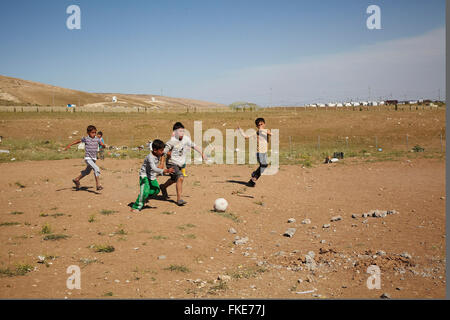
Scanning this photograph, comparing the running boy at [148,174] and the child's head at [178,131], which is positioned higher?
the child's head at [178,131]

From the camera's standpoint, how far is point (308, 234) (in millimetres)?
7539

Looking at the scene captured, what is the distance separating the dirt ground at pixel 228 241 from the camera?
4887 millimetres

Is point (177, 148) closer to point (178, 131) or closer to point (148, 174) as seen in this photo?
point (178, 131)

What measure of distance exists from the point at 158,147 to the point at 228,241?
112 inches

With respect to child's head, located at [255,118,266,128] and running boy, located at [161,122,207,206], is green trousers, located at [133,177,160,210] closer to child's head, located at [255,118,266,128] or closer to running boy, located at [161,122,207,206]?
running boy, located at [161,122,207,206]

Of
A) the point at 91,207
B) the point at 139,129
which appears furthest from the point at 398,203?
the point at 139,129

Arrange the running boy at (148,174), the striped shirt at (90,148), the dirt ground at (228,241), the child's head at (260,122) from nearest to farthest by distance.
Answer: the dirt ground at (228,241) → the running boy at (148,174) → the striped shirt at (90,148) → the child's head at (260,122)

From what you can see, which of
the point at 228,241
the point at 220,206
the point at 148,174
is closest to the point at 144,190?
the point at 148,174

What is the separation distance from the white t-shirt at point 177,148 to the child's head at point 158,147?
37cm

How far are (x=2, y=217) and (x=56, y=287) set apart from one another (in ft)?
14.2

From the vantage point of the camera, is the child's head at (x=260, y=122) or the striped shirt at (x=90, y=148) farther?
the child's head at (x=260, y=122)

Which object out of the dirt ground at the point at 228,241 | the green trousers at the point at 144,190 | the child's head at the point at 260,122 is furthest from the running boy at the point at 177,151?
the child's head at the point at 260,122

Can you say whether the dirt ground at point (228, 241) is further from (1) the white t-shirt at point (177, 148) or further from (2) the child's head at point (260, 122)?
(2) the child's head at point (260, 122)

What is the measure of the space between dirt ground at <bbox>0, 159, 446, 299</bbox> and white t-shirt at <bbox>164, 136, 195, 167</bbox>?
3.90ft
